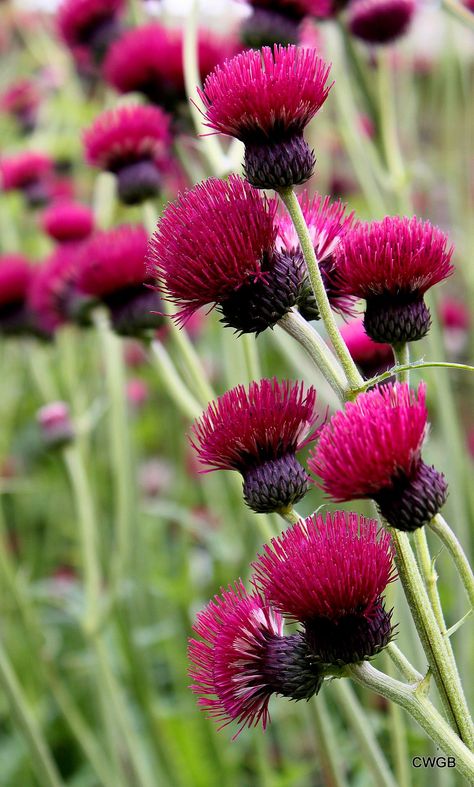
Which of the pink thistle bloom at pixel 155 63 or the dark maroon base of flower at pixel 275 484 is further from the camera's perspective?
the pink thistle bloom at pixel 155 63

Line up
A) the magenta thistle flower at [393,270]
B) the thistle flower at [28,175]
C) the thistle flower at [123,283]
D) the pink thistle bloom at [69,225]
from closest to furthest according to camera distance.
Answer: the magenta thistle flower at [393,270]
the thistle flower at [123,283]
the pink thistle bloom at [69,225]
the thistle flower at [28,175]

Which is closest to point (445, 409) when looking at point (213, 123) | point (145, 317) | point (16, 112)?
point (145, 317)

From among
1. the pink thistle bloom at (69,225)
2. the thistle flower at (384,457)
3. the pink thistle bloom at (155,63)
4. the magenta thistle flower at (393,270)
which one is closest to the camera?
the thistle flower at (384,457)

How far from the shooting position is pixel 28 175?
8.41ft

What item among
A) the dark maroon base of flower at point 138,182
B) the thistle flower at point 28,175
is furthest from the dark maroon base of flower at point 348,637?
the thistle flower at point 28,175

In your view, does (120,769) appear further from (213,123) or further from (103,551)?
(213,123)

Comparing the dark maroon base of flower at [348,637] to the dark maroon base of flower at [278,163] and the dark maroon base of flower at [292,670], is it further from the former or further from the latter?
the dark maroon base of flower at [278,163]

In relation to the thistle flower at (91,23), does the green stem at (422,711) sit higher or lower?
lower

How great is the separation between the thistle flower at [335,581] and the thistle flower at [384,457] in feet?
0.09

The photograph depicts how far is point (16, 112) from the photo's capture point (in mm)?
3646

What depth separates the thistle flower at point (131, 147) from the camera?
151cm

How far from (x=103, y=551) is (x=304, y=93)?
167 centimetres

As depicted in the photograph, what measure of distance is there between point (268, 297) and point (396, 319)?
0.32ft

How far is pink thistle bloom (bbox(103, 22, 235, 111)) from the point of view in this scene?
1590mm
